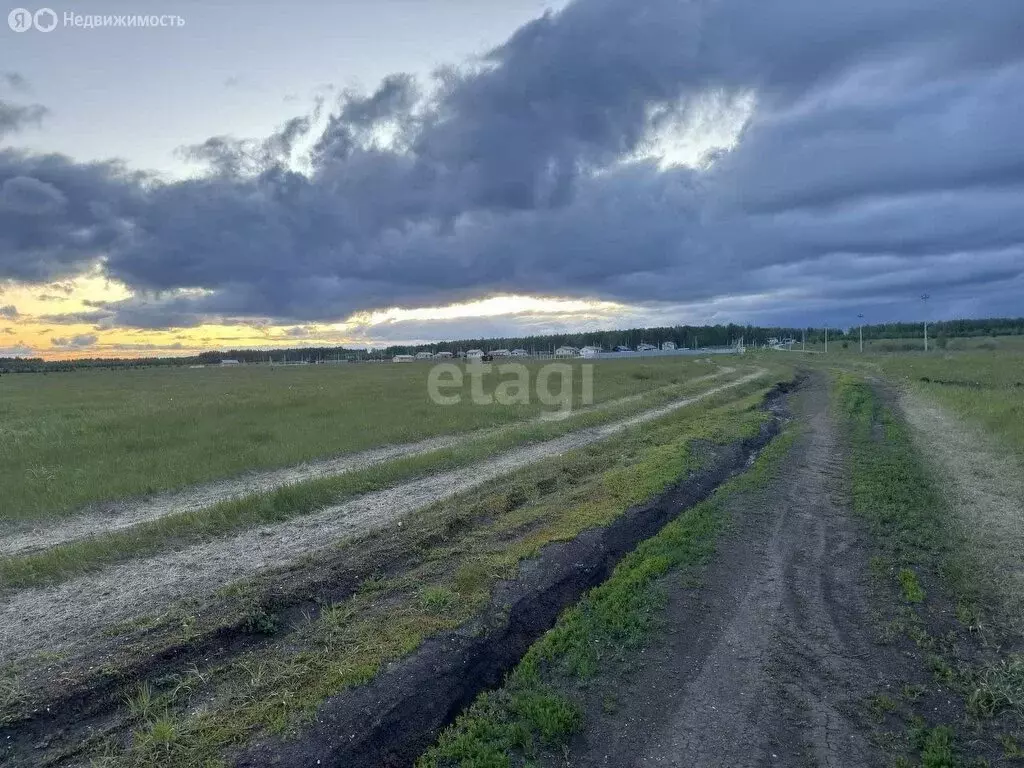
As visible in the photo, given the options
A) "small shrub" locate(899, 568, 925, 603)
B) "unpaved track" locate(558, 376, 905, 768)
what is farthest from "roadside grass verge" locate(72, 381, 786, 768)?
"small shrub" locate(899, 568, 925, 603)

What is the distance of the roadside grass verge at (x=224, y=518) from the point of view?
9039 mm

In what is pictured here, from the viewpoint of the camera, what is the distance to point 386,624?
6.89 m

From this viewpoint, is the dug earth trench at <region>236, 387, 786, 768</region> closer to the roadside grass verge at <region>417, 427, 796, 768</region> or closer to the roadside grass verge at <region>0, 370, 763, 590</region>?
the roadside grass verge at <region>417, 427, 796, 768</region>

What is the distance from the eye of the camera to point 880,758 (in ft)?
15.8

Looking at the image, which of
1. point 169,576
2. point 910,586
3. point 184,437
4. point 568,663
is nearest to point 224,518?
point 169,576

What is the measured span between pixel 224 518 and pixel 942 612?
36.4 ft

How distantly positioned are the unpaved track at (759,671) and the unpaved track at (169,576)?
5623 millimetres

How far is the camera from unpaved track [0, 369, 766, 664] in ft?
22.9

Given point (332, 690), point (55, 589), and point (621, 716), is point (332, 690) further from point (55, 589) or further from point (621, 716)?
point (55, 589)

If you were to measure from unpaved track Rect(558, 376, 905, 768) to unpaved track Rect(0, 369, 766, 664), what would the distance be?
18.4 ft

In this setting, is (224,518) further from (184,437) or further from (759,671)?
(184,437)

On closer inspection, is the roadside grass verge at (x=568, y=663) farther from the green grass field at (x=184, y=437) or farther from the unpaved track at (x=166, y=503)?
the green grass field at (x=184, y=437)

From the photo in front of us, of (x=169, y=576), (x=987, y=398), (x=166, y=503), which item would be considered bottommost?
(x=166, y=503)

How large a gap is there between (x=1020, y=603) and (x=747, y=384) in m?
34.8
